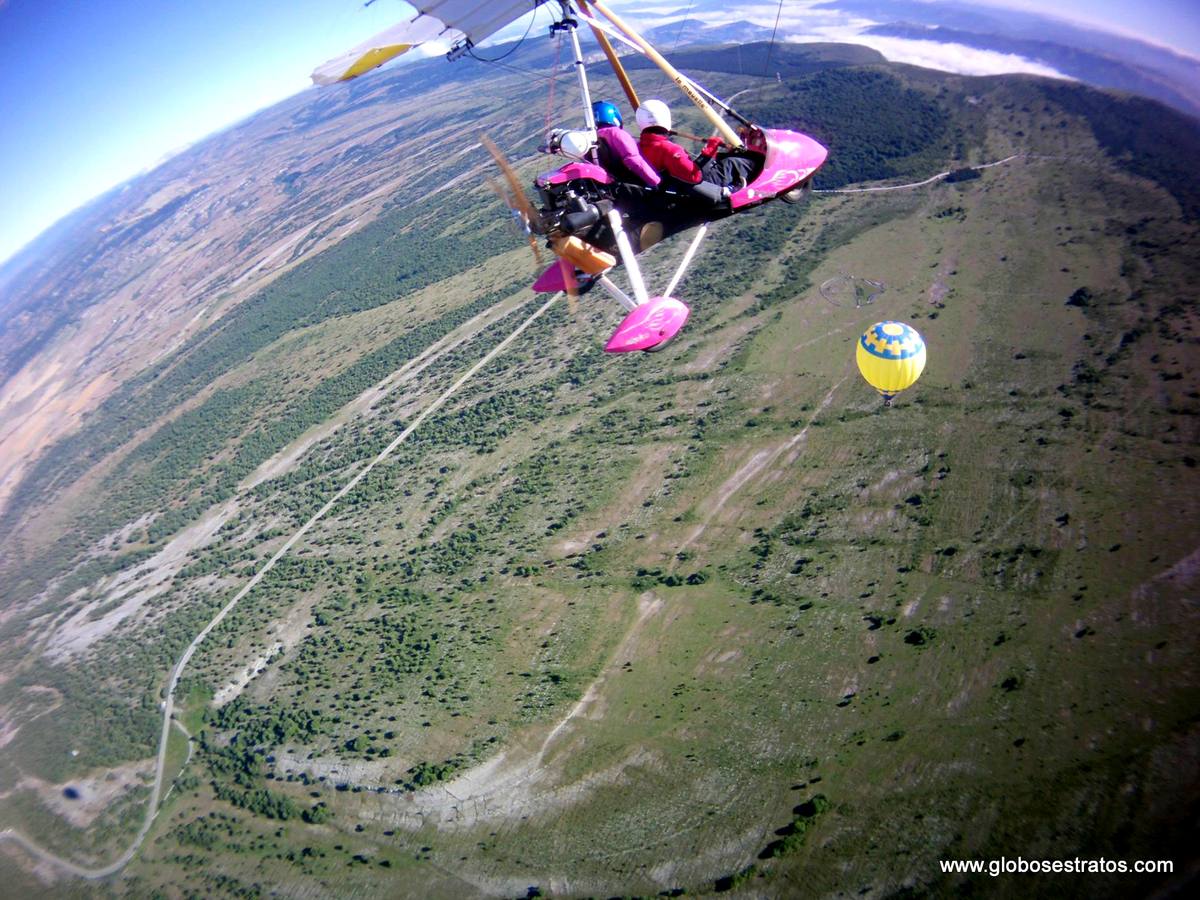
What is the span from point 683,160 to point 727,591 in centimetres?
2903

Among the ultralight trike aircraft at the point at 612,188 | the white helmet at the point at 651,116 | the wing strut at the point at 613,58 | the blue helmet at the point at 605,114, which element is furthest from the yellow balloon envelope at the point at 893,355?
the blue helmet at the point at 605,114

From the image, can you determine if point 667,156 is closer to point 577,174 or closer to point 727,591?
point 577,174

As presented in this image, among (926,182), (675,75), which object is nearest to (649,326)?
(675,75)

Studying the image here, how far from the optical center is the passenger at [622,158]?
2183 centimetres

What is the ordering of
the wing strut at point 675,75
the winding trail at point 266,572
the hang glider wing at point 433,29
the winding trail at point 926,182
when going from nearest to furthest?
the wing strut at point 675,75 < the hang glider wing at point 433,29 < the winding trail at point 266,572 < the winding trail at point 926,182

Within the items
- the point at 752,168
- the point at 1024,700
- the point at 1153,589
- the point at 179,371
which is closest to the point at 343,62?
the point at 752,168

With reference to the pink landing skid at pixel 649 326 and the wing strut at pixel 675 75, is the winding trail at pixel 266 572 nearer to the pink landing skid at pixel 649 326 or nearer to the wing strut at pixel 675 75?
the pink landing skid at pixel 649 326

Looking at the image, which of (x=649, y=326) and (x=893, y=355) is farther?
(x=893, y=355)

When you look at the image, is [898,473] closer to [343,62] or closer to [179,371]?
[343,62]

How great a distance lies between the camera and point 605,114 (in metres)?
24.2

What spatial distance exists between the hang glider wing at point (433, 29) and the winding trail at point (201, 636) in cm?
3609

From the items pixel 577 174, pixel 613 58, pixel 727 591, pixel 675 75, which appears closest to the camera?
pixel 577 174

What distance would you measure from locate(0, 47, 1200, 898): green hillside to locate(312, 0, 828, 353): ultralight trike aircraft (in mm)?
24240

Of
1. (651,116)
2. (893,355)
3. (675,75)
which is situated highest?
(675,75)
